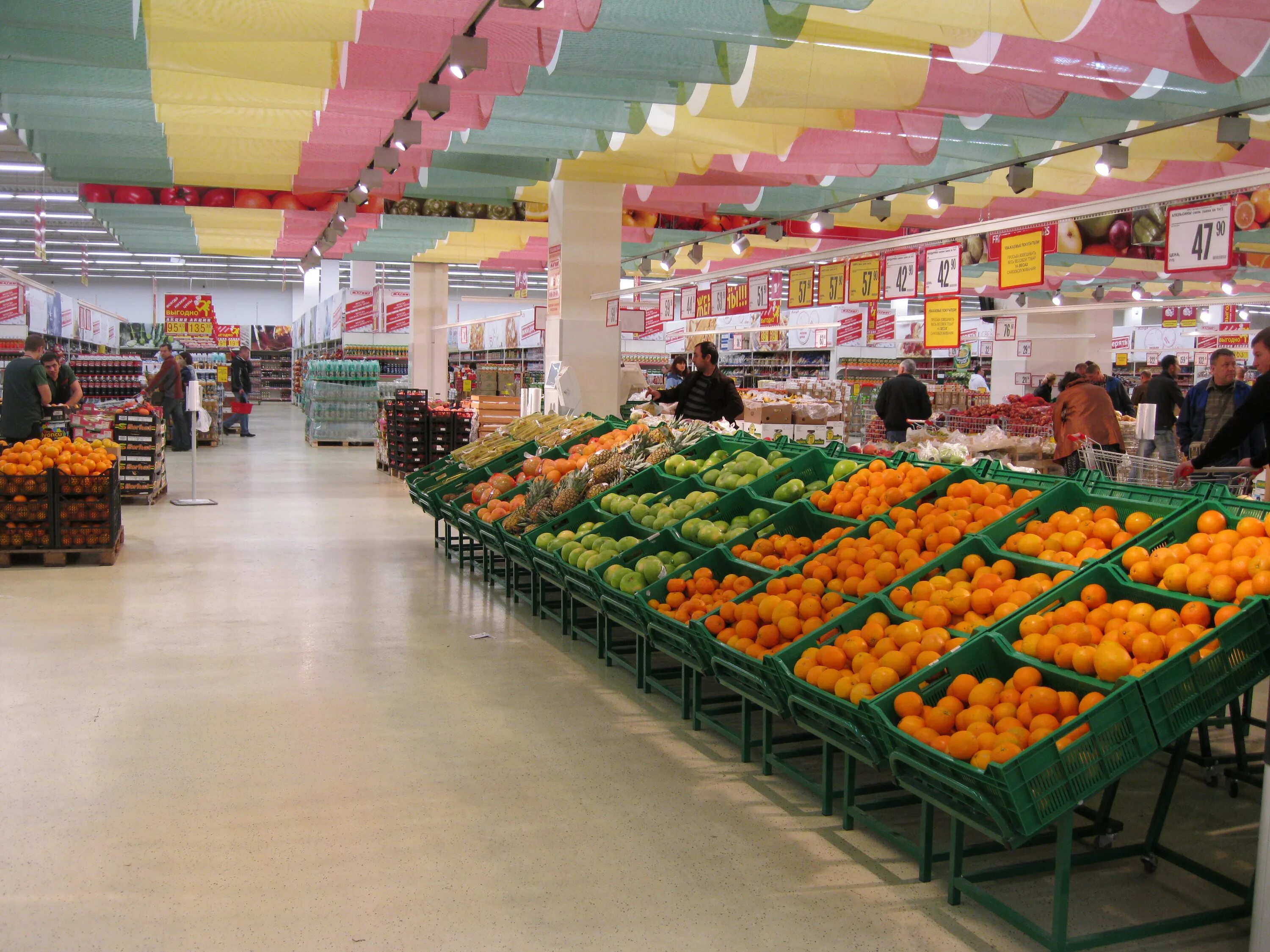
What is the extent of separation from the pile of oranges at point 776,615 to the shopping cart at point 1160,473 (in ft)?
6.53

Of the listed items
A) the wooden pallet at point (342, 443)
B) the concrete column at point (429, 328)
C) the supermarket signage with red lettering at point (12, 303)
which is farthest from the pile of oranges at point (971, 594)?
the supermarket signage with red lettering at point (12, 303)

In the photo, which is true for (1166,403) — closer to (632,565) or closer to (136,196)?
(632,565)

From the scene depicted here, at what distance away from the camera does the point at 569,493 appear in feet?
20.6

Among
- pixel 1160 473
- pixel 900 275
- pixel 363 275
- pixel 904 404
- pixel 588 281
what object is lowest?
pixel 1160 473

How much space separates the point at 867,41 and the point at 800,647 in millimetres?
4660

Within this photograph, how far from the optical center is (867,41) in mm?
6602

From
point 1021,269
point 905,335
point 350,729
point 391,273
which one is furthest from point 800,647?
point 391,273

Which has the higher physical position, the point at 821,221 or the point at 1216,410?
the point at 821,221

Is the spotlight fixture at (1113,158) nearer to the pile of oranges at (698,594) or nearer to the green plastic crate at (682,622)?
the green plastic crate at (682,622)

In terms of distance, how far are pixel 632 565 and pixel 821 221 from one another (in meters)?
9.21

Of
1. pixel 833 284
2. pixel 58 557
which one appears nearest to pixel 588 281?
pixel 833 284

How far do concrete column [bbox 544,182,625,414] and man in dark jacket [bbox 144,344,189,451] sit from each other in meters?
6.73

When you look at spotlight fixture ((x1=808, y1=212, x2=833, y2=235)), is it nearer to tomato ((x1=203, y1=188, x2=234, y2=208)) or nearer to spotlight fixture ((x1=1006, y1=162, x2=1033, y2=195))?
spotlight fixture ((x1=1006, y1=162, x2=1033, y2=195))

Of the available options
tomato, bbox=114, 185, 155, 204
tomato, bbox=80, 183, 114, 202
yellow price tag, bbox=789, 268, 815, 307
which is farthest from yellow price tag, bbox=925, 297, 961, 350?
tomato, bbox=80, 183, 114, 202
